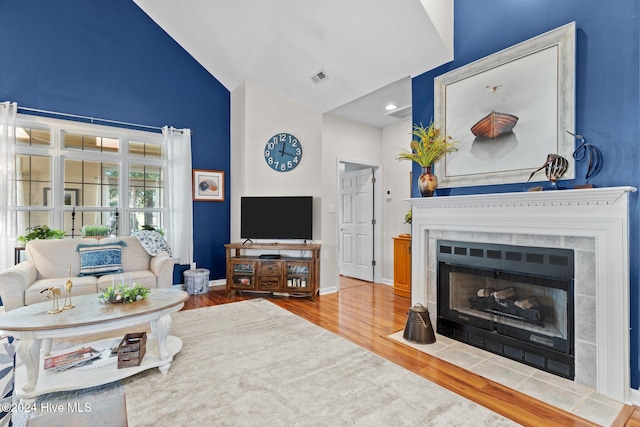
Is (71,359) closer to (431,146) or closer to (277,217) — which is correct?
(277,217)

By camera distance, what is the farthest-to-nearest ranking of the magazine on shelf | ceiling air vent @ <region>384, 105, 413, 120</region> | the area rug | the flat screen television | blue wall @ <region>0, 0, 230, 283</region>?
1. ceiling air vent @ <region>384, 105, 413, 120</region>
2. the flat screen television
3. blue wall @ <region>0, 0, 230, 283</region>
4. the magazine on shelf
5. the area rug

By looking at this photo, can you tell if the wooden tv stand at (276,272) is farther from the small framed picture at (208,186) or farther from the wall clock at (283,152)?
the wall clock at (283,152)

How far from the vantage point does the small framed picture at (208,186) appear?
497 cm

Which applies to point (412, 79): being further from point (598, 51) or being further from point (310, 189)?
point (310, 189)

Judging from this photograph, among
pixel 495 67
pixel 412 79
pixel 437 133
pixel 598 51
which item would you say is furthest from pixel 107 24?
pixel 598 51

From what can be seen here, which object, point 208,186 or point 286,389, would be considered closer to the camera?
point 286,389

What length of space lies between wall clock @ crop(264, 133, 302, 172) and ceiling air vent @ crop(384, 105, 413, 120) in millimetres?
1496

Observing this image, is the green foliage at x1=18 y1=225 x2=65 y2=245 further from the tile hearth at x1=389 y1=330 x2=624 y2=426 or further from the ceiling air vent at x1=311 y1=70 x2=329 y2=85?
the tile hearth at x1=389 y1=330 x2=624 y2=426

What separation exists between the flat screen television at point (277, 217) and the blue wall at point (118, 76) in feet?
2.55

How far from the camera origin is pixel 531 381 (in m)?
2.26

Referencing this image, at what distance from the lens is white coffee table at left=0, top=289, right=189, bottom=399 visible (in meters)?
1.94

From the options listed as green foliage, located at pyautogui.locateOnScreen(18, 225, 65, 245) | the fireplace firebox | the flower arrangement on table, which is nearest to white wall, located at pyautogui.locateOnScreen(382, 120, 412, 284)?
the fireplace firebox

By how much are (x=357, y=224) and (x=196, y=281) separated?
2.89 metres

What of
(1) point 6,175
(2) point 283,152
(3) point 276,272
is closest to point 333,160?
(2) point 283,152
